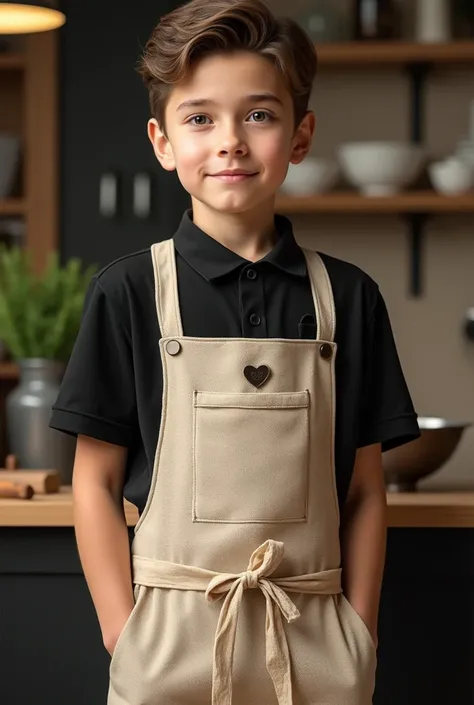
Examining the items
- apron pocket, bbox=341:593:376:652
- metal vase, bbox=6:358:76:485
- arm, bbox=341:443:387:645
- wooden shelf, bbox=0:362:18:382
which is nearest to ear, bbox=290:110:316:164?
arm, bbox=341:443:387:645

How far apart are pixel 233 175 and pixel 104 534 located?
430mm

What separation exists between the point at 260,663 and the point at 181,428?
0.28 m

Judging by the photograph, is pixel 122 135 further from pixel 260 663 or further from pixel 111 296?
pixel 260 663

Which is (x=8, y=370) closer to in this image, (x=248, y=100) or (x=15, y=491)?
(x=15, y=491)

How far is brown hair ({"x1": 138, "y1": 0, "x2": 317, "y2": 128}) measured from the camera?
131 centimetres

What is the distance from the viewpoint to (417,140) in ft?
11.4

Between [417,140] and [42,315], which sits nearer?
[42,315]

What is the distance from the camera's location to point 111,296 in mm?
1372

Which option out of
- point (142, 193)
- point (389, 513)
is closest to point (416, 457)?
point (389, 513)

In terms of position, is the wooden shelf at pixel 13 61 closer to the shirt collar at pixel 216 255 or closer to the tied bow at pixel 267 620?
the shirt collar at pixel 216 255

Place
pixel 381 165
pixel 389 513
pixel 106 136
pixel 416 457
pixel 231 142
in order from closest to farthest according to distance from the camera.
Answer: pixel 231 142
pixel 389 513
pixel 416 457
pixel 381 165
pixel 106 136

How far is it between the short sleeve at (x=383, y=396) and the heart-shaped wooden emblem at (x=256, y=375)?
6.0 inches

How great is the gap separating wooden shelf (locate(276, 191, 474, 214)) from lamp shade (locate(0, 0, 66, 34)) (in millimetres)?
1085

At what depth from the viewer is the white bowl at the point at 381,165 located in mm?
3184
